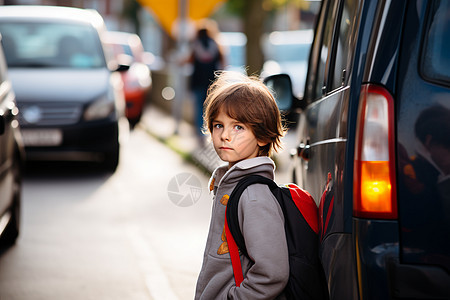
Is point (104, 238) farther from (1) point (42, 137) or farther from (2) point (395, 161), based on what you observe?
(2) point (395, 161)

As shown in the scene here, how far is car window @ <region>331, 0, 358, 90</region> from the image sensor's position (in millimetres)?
2906

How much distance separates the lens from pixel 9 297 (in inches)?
195

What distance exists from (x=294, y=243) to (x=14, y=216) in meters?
3.99

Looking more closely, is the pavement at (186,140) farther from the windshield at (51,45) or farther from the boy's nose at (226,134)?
the boy's nose at (226,134)

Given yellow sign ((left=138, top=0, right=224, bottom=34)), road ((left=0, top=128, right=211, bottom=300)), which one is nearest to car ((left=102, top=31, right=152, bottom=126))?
yellow sign ((left=138, top=0, right=224, bottom=34))

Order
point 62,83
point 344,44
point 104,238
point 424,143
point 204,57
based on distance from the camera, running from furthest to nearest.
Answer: point 204,57 → point 62,83 → point 104,238 → point 344,44 → point 424,143

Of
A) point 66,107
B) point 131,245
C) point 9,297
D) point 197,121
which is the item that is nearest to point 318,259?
point 9,297

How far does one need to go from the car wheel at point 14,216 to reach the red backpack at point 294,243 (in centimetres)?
A: 377

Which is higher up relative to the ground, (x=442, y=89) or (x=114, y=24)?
(x=442, y=89)

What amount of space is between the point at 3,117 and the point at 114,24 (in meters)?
70.1

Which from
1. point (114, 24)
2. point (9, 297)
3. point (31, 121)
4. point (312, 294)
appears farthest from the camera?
point (114, 24)

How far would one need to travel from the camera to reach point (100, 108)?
33.5ft

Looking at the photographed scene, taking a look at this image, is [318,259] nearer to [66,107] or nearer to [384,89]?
[384,89]

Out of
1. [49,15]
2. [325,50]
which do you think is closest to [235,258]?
[325,50]
